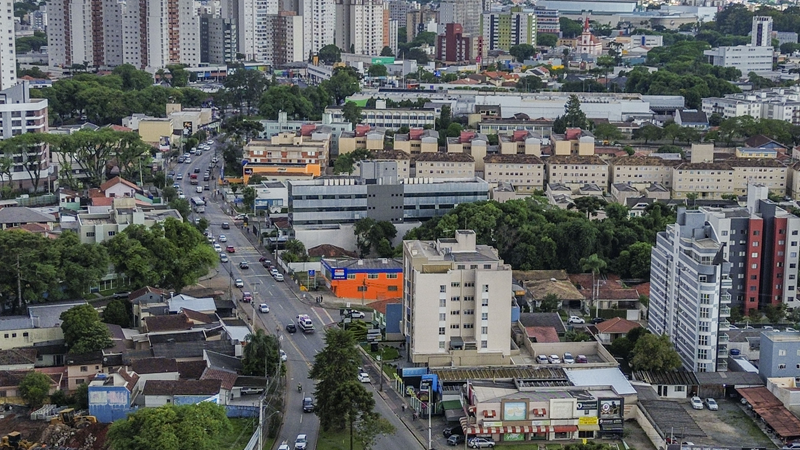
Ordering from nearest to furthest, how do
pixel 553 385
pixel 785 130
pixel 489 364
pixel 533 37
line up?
pixel 553 385, pixel 489 364, pixel 785 130, pixel 533 37

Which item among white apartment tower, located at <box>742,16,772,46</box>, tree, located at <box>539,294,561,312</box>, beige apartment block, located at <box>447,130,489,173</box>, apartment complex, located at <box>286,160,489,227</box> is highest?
white apartment tower, located at <box>742,16,772,46</box>

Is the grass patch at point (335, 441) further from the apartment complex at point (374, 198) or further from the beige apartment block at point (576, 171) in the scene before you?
the beige apartment block at point (576, 171)

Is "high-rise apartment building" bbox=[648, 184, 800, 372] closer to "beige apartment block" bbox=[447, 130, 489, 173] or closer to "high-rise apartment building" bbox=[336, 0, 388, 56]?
"beige apartment block" bbox=[447, 130, 489, 173]

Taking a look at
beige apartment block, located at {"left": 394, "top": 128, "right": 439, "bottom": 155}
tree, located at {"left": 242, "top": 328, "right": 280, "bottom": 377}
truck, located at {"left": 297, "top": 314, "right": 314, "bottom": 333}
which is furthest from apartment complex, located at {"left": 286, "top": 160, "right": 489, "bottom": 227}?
tree, located at {"left": 242, "top": 328, "right": 280, "bottom": 377}

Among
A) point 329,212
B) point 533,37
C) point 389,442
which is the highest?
point 533,37

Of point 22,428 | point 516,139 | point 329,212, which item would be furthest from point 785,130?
point 22,428

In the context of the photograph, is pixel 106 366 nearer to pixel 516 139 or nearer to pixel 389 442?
pixel 389 442

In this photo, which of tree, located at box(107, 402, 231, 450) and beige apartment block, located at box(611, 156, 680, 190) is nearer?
tree, located at box(107, 402, 231, 450)
